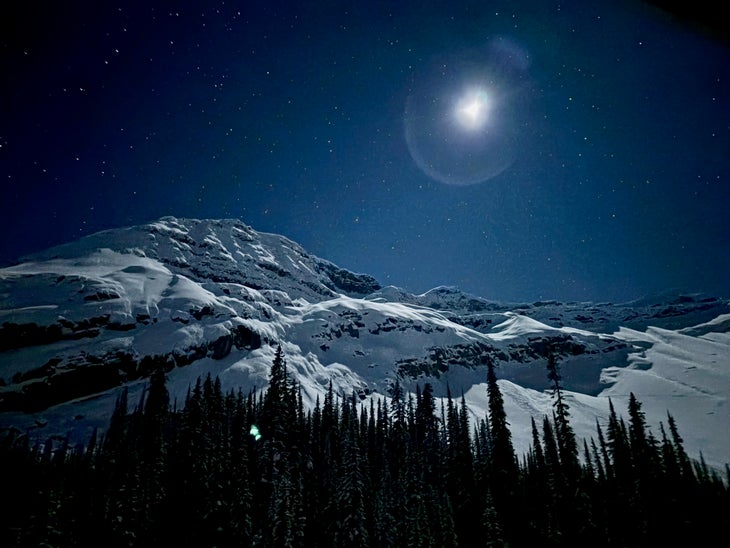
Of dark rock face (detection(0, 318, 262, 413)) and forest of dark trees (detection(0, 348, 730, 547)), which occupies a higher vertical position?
dark rock face (detection(0, 318, 262, 413))

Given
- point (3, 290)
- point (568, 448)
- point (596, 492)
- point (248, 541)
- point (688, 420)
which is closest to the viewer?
point (568, 448)

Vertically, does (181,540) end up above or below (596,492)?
below

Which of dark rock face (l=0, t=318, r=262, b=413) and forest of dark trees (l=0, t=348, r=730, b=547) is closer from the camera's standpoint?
forest of dark trees (l=0, t=348, r=730, b=547)

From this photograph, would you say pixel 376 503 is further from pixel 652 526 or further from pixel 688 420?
pixel 688 420

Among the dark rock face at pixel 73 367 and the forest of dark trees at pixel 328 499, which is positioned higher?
the dark rock face at pixel 73 367

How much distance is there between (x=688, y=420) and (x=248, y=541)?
180 m

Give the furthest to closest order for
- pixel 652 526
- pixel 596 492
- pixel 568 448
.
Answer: pixel 596 492, pixel 652 526, pixel 568 448

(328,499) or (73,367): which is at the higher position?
(73,367)

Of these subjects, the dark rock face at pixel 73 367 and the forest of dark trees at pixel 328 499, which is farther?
the dark rock face at pixel 73 367

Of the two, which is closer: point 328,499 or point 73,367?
point 328,499

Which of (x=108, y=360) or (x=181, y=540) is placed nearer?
(x=181, y=540)

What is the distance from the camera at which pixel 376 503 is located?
45938 millimetres

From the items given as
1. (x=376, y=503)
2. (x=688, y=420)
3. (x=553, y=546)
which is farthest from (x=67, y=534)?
(x=688, y=420)

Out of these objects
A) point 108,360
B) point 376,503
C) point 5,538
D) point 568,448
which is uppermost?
point 108,360
